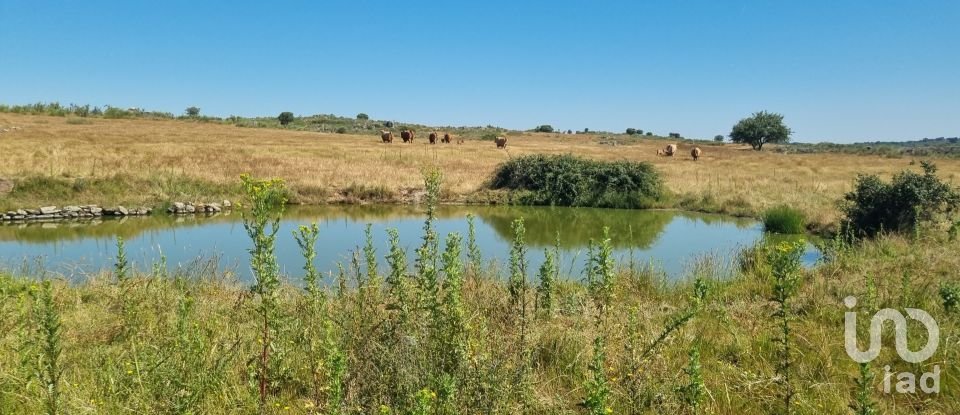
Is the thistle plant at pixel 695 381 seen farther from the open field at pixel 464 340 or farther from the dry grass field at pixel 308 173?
the dry grass field at pixel 308 173

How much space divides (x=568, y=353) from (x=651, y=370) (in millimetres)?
698

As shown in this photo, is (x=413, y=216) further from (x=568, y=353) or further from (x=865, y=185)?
(x=568, y=353)

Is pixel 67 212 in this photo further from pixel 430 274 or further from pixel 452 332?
pixel 452 332

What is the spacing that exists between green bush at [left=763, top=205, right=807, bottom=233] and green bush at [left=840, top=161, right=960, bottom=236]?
3847 millimetres

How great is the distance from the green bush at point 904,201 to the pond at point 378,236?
1480mm

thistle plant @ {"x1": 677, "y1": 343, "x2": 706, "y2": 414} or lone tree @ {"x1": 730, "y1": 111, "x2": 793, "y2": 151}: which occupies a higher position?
lone tree @ {"x1": 730, "y1": 111, "x2": 793, "y2": 151}

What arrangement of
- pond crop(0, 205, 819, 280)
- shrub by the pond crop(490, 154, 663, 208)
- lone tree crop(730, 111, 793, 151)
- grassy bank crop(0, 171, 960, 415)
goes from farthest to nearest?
lone tree crop(730, 111, 793, 151) < shrub by the pond crop(490, 154, 663, 208) < pond crop(0, 205, 819, 280) < grassy bank crop(0, 171, 960, 415)

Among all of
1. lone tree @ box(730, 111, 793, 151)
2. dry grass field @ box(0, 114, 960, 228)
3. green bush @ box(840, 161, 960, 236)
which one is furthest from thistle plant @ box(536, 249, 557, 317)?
lone tree @ box(730, 111, 793, 151)

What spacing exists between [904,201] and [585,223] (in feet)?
30.6

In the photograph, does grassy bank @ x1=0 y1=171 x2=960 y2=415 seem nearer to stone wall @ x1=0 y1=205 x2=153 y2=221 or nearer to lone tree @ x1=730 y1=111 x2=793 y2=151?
stone wall @ x1=0 y1=205 x2=153 y2=221

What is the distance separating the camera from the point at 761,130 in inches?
2692

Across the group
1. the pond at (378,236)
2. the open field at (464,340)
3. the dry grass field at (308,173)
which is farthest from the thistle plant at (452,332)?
the dry grass field at (308,173)

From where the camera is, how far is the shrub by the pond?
25.3m

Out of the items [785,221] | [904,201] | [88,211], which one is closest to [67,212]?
[88,211]
